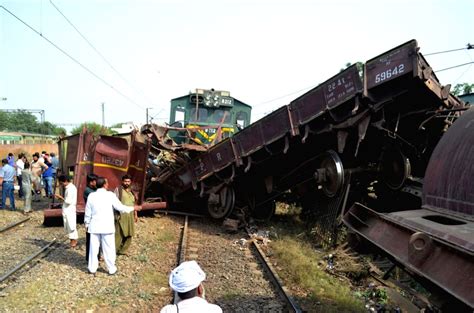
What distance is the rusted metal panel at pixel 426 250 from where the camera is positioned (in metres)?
2.21

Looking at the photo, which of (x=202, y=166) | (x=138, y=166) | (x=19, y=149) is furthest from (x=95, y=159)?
(x=19, y=149)

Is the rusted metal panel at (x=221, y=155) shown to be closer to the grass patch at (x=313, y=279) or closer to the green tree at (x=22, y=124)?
the grass patch at (x=313, y=279)

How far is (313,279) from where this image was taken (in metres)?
6.31

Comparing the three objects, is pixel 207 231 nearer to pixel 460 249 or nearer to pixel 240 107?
pixel 240 107

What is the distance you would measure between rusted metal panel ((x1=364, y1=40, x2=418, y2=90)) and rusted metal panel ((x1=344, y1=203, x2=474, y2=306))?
12.4 feet

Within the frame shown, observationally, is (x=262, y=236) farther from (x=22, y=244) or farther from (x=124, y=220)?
(x=22, y=244)

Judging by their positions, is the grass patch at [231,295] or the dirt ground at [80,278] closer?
the dirt ground at [80,278]

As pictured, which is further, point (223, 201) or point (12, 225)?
point (223, 201)

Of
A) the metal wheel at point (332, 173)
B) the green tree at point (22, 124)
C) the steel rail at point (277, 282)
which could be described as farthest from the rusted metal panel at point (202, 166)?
the green tree at point (22, 124)

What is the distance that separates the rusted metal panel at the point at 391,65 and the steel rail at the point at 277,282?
3.72 metres

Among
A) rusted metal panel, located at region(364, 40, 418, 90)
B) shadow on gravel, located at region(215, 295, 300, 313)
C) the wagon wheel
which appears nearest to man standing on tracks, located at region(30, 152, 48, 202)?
the wagon wheel

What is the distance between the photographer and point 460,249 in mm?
2264

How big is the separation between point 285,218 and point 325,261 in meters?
4.26

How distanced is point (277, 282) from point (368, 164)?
4201 millimetres
